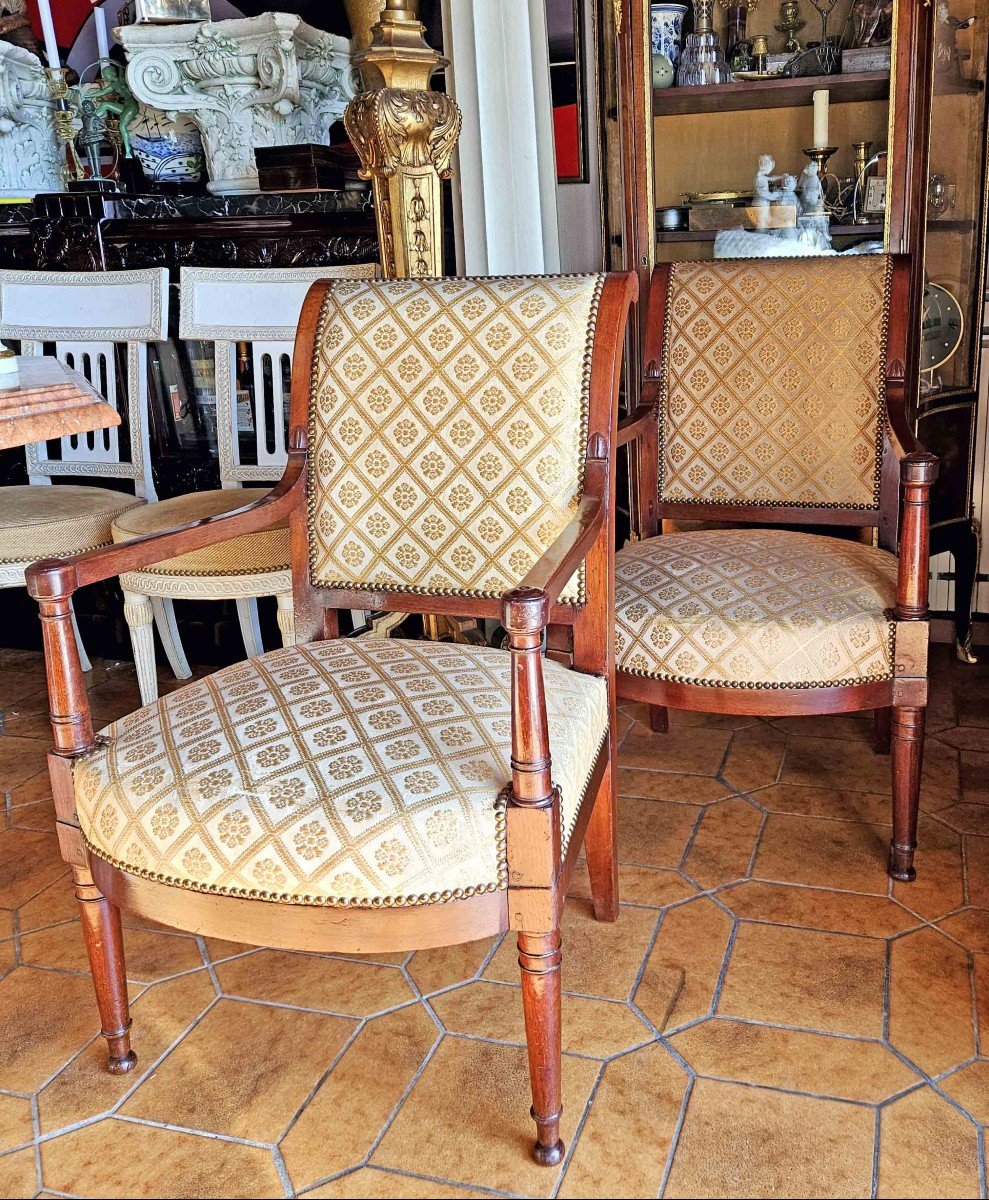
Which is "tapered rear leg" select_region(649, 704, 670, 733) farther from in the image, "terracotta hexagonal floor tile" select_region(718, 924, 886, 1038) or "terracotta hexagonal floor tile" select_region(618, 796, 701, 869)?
"terracotta hexagonal floor tile" select_region(718, 924, 886, 1038)

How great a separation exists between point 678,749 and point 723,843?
0.43 metres

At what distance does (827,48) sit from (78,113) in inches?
87.6

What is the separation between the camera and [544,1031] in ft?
4.62

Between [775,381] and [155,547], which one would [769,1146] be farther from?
[775,381]

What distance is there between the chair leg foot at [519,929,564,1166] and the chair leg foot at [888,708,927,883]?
0.84 metres

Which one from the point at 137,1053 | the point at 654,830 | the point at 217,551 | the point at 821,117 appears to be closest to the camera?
the point at 137,1053

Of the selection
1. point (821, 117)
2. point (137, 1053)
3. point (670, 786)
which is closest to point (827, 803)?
point (670, 786)

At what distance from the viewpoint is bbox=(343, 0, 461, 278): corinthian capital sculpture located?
2303mm

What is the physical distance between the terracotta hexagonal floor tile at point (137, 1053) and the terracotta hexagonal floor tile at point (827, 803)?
114 cm

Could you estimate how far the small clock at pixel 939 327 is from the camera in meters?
2.89

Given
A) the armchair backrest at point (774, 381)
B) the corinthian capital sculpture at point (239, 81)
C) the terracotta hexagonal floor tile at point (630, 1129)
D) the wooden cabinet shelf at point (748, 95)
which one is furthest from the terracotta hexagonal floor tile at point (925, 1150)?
the corinthian capital sculpture at point (239, 81)

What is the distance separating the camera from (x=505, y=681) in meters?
1.61

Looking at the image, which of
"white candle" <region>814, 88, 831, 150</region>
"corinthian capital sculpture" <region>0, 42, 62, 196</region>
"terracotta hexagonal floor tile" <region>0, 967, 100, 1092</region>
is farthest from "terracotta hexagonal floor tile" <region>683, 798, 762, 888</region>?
"corinthian capital sculpture" <region>0, 42, 62, 196</region>

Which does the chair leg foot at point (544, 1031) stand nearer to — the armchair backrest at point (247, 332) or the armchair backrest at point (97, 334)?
the armchair backrest at point (247, 332)
